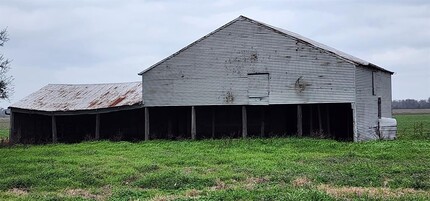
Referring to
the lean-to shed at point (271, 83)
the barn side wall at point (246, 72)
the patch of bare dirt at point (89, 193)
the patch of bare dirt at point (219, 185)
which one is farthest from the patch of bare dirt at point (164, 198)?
the barn side wall at point (246, 72)

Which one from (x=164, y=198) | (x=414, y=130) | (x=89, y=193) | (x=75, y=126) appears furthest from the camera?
(x=75, y=126)

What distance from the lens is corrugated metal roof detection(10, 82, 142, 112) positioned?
111ft

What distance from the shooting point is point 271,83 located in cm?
2875

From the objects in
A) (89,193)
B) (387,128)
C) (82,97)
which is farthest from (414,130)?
(89,193)

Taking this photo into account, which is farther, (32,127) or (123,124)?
(32,127)

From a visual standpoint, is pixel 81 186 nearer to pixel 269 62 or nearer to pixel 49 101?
pixel 269 62

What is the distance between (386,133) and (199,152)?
1402cm

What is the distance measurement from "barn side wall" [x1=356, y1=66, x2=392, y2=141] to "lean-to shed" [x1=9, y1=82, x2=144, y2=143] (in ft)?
43.7

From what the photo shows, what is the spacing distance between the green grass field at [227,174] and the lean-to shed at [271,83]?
4.81 m

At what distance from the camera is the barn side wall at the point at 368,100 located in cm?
2780

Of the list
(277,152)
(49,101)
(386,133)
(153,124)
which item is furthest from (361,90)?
(49,101)

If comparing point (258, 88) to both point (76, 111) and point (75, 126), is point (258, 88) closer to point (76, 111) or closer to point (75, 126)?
point (76, 111)

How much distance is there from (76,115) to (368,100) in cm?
2014

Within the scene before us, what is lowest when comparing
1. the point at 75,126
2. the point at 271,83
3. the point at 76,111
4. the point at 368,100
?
the point at 75,126
